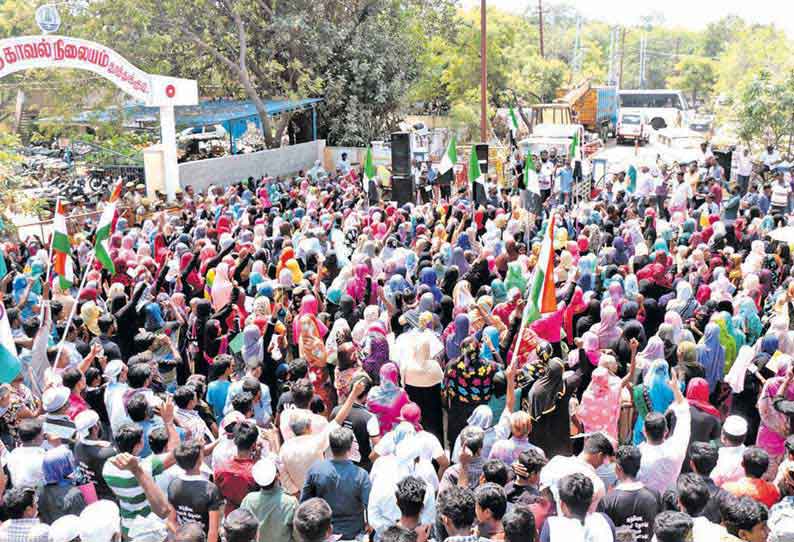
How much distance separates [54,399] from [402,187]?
42.7ft

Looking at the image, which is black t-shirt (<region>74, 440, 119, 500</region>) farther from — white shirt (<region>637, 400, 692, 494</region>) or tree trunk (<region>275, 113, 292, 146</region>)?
tree trunk (<region>275, 113, 292, 146</region>)

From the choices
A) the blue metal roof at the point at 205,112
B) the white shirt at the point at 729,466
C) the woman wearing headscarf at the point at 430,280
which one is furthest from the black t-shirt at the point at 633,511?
the blue metal roof at the point at 205,112

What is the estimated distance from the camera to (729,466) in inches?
184

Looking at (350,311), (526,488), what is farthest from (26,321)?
(526,488)

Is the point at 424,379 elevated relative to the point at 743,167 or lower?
lower

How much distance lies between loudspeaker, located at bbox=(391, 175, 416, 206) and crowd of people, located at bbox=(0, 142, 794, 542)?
6.31m

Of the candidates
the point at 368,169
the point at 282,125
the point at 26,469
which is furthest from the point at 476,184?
the point at 282,125

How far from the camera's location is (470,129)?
109 ft

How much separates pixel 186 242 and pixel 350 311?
3.79 m

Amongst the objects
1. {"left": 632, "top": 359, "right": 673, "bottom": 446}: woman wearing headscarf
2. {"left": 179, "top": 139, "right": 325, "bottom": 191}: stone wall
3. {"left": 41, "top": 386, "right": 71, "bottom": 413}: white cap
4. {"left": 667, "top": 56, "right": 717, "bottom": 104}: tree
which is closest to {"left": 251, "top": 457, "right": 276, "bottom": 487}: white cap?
{"left": 41, "top": 386, "right": 71, "bottom": 413}: white cap

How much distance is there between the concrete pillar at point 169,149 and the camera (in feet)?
59.9

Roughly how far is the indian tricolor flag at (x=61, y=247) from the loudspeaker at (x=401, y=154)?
33.6 ft

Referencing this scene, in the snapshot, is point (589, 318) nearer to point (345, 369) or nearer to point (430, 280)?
point (430, 280)

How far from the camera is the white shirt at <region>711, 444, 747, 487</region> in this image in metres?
4.65
